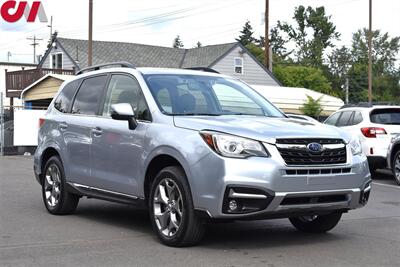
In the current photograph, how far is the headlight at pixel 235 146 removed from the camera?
226 inches

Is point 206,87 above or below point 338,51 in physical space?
below

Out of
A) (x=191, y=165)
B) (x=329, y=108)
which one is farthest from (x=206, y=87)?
(x=329, y=108)

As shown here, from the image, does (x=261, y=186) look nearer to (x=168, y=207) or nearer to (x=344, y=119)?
(x=168, y=207)

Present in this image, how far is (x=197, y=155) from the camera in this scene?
5867 mm

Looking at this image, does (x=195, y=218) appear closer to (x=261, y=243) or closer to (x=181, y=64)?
(x=261, y=243)

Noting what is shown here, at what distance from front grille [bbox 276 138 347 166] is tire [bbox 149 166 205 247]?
39.1 inches

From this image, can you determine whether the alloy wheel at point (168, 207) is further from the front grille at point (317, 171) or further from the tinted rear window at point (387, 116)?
the tinted rear window at point (387, 116)

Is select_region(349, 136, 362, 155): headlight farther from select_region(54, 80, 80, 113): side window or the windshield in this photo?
select_region(54, 80, 80, 113): side window

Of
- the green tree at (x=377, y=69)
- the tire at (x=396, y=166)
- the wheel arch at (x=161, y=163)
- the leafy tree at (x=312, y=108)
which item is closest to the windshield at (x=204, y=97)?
the wheel arch at (x=161, y=163)

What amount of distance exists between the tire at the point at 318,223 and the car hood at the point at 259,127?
1097 mm

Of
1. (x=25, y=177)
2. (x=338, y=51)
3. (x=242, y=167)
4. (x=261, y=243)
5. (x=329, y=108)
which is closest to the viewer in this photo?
(x=242, y=167)

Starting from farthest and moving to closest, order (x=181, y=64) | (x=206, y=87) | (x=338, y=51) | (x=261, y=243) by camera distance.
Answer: (x=338, y=51) < (x=181, y=64) < (x=206, y=87) < (x=261, y=243)

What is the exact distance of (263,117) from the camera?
6809 millimetres

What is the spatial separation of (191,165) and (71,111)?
9.59 ft
